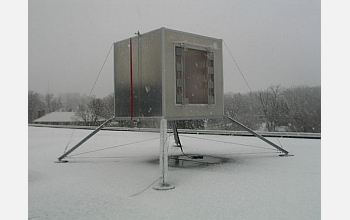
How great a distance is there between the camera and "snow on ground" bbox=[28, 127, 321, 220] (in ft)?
15.4

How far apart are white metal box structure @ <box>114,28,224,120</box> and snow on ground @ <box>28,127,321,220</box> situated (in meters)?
1.48

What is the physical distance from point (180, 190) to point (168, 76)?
2.64 meters

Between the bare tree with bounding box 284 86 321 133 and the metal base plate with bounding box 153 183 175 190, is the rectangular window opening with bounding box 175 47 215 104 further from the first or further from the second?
the bare tree with bounding box 284 86 321 133

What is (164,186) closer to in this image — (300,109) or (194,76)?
(194,76)

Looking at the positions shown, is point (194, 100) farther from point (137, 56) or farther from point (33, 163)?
point (33, 163)

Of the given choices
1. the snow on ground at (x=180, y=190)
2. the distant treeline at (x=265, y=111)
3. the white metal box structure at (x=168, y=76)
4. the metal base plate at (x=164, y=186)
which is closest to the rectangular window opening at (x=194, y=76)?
the white metal box structure at (x=168, y=76)

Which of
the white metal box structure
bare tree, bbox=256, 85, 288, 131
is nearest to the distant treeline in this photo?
bare tree, bbox=256, 85, 288, 131

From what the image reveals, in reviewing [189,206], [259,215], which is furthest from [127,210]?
[259,215]

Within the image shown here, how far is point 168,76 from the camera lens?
7309 millimetres

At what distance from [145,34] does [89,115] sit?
69.1ft

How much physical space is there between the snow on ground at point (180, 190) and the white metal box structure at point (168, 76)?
148cm

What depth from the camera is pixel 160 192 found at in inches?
234

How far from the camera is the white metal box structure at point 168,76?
24.0 ft

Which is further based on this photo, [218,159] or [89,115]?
[89,115]
